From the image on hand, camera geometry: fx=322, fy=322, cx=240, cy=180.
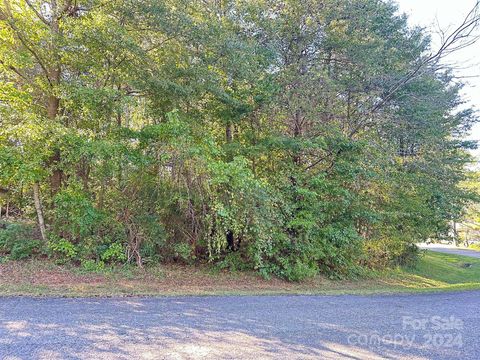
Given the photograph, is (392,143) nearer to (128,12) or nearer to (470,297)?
(470,297)

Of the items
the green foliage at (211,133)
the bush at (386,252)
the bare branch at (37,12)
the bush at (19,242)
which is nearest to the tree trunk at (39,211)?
the green foliage at (211,133)

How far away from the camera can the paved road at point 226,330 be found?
325 centimetres

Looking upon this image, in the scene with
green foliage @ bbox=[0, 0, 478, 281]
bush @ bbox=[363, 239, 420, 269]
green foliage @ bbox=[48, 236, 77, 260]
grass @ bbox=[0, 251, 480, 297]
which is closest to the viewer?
grass @ bbox=[0, 251, 480, 297]

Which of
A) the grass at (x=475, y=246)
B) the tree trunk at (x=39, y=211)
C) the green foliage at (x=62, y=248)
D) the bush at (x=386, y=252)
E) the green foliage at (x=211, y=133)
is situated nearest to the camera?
the green foliage at (x=211, y=133)

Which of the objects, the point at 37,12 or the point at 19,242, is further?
the point at 19,242

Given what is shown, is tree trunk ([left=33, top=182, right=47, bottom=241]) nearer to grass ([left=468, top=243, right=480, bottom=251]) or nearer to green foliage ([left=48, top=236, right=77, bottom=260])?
green foliage ([left=48, top=236, right=77, bottom=260])

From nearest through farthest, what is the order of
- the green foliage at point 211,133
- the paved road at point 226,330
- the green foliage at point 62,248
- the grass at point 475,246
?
1. the paved road at point 226,330
2. the green foliage at point 211,133
3. the green foliage at point 62,248
4. the grass at point 475,246

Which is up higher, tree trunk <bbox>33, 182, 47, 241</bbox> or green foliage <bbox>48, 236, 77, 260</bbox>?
tree trunk <bbox>33, 182, 47, 241</bbox>

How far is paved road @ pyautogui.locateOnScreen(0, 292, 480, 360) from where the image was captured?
3.25 m

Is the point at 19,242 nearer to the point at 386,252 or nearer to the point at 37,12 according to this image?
the point at 37,12

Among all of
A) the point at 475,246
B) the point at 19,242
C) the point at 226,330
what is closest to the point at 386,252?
the point at 226,330

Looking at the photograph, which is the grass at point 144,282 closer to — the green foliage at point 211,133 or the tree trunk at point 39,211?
the green foliage at point 211,133

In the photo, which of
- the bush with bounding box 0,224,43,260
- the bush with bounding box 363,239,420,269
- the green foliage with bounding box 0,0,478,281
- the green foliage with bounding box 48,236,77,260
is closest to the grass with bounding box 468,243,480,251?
the bush with bounding box 363,239,420,269

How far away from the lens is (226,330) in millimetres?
3898
